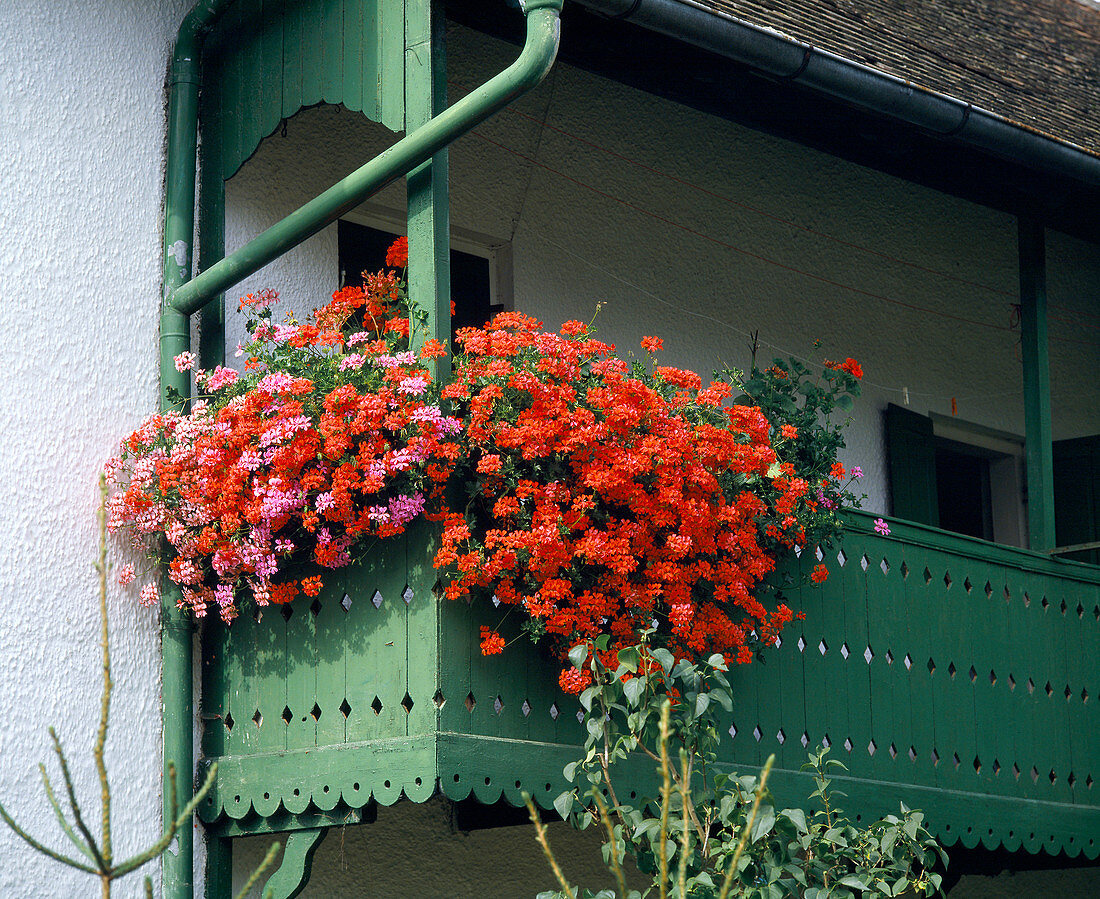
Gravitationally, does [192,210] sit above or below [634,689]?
above

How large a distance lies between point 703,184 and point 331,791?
4.05 metres

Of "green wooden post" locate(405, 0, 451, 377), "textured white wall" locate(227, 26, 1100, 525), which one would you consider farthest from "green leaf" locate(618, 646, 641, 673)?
"textured white wall" locate(227, 26, 1100, 525)

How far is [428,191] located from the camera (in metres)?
5.06

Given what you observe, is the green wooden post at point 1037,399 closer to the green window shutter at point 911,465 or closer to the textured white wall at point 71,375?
the green window shutter at point 911,465

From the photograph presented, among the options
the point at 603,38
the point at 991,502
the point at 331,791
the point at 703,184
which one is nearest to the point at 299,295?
the point at 603,38

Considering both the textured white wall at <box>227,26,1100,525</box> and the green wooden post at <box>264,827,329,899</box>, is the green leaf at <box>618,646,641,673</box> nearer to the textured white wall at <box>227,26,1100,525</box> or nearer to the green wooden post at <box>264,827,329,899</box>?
the green wooden post at <box>264,827,329,899</box>

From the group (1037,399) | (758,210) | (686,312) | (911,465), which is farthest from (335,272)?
(911,465)

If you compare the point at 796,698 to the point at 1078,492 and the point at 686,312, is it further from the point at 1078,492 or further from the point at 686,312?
the point at 1078,492

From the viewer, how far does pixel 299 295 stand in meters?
5.90

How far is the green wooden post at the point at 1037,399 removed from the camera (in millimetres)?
7066

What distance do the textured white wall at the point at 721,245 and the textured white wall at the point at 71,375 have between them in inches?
18.1

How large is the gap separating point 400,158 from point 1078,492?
5276mm

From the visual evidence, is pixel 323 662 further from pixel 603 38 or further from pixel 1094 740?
pixel 1094 740

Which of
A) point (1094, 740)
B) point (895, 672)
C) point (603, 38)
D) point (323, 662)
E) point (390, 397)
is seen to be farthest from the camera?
point (1094, 740)
